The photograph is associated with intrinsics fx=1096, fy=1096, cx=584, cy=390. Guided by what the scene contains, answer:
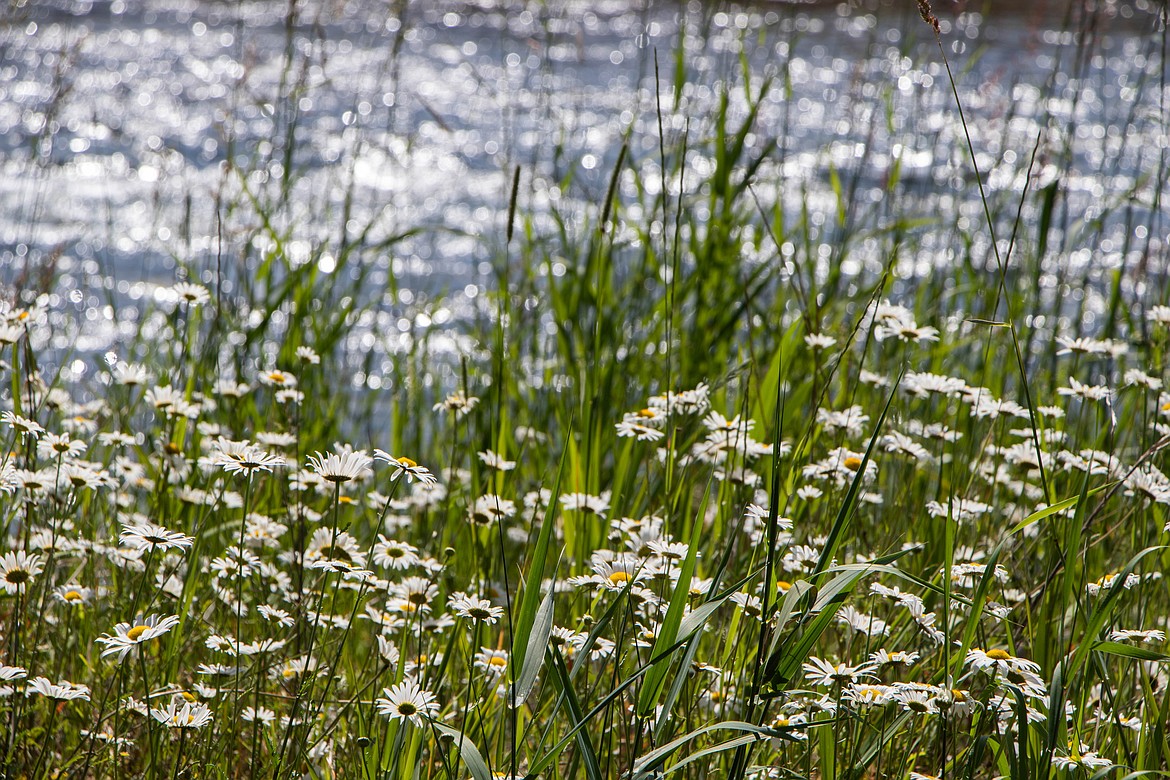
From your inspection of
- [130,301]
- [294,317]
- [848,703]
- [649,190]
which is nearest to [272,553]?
[294,317]

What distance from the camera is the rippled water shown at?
12.4 ft

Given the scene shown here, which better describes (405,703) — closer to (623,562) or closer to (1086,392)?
(623,562)

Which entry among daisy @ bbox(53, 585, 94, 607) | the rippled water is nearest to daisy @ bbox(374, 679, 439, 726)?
daisy @ bbox(53, 585, 94, 607)

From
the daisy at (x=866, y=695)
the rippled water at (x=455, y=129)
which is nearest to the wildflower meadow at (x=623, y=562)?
the daisy at (x=866, y=695)

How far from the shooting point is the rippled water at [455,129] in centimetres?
379

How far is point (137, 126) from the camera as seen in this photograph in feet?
25.6

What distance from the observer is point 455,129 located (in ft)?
26.8

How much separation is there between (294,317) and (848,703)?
1.86 m

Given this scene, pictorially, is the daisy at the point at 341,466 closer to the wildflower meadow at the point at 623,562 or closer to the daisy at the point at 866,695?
the wildflower meadow at the point at 623,562

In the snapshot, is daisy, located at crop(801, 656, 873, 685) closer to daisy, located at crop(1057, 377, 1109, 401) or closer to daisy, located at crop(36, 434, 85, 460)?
daisy, located at crop(1057, 377, 1109, 401)

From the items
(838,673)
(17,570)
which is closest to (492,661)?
(838,673)

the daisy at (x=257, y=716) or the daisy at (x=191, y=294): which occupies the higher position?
the daisy at (x=191, y=294)

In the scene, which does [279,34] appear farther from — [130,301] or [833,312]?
[833,312]

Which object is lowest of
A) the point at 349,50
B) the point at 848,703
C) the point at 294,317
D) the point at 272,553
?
the point at 272,553
